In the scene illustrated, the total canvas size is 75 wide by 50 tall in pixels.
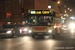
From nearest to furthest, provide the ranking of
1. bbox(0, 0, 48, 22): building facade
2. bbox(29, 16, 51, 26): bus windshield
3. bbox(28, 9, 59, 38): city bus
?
1. bbox(28, 9, 59, 38): city bus
2. bbox(29, 16, 51, 26): bus windshield
3. bbox(0, 0, 48, 22): building facade

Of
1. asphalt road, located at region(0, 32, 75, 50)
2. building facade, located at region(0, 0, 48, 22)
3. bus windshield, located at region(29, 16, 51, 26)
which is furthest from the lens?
building facade, located at region(0, 0, 48, 22)

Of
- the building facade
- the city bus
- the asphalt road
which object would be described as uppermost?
the building facade

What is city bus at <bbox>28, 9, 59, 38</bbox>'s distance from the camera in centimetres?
1970

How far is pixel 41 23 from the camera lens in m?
19.8

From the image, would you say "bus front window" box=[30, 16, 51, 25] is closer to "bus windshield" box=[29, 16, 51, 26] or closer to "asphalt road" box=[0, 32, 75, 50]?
"bus windshield" box=[29, 16, 51, 26]

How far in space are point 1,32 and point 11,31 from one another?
1.16m

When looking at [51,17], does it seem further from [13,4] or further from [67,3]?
[67,3]

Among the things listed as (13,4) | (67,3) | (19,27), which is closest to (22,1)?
(13,4)

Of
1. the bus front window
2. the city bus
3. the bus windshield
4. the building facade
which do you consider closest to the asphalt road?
the city bus

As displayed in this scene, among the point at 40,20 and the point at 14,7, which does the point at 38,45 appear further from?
the point at 14,7

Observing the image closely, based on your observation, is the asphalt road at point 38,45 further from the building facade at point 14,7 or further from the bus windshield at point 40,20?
the building facade at point 14,7

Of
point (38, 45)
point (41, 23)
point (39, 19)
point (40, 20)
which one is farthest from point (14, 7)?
point (38, 45)

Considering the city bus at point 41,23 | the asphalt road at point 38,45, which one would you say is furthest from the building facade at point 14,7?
the asphalt road at point 38,45

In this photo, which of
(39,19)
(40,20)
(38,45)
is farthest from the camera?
(39,19)
